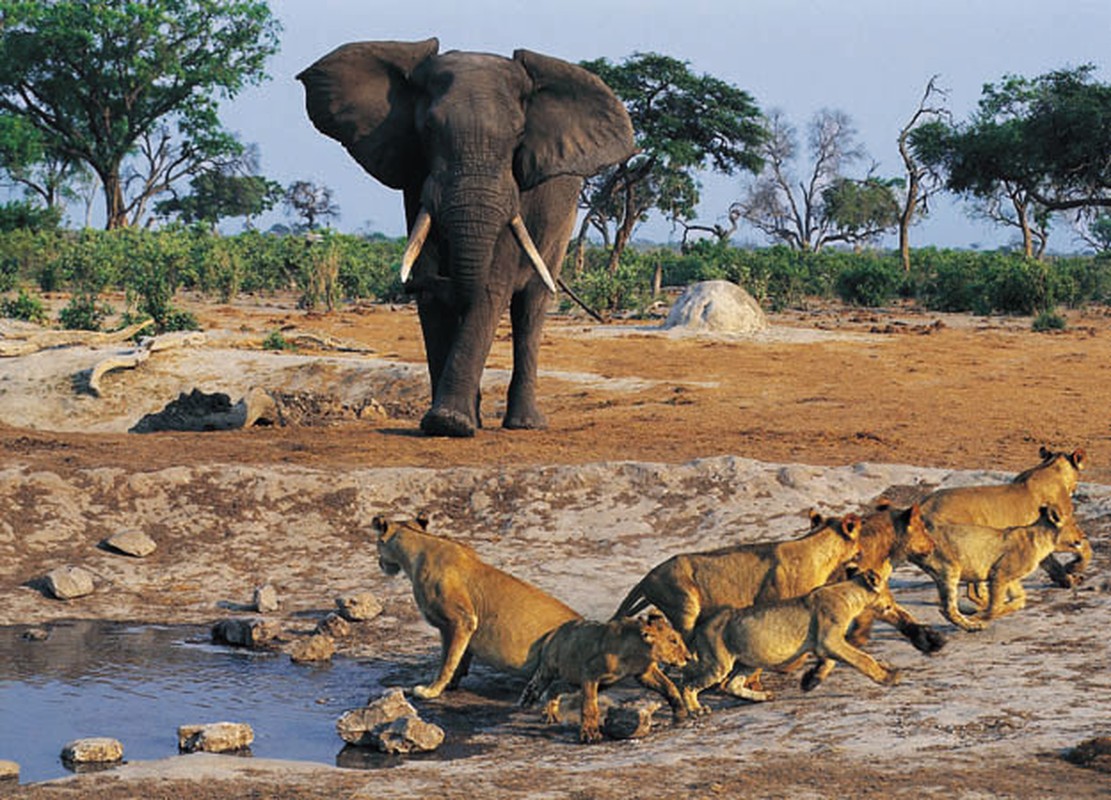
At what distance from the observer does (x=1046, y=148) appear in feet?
119

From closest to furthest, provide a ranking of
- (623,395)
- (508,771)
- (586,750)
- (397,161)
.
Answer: (508,771) → (586,750) → (397,161) → (623,395)

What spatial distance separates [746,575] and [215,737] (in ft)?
7.79

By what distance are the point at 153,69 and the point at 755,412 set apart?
114 ft

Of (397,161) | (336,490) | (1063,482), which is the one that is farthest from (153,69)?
(1063,482)

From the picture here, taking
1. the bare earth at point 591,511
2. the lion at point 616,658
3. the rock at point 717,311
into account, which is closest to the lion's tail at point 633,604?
the bare earth at point 591,511

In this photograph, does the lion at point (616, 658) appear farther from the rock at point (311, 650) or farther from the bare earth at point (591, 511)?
the rock at point (311, 650)

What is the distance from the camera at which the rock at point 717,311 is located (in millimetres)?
23750

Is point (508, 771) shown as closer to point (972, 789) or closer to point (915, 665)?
point (972, 789)

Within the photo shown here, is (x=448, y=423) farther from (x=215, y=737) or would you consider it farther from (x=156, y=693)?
(x=215, y=737)

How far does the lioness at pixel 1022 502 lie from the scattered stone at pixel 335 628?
3.02m

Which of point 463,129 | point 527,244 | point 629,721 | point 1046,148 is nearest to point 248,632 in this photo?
point 629,721

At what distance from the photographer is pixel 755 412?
51.2ft

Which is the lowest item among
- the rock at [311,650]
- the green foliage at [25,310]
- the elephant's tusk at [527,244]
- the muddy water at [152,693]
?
the muddy water at [152,693]

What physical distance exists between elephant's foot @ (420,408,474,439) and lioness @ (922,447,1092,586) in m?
5.17
